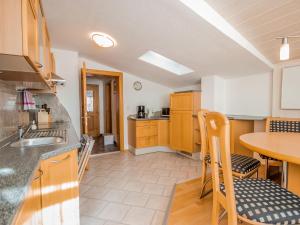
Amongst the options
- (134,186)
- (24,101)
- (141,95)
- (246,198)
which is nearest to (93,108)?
(141,95)

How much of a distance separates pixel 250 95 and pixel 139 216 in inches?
110

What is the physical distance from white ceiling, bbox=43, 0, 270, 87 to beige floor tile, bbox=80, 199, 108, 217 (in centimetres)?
217

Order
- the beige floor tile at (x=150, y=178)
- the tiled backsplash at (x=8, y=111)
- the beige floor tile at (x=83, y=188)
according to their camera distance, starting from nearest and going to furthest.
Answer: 1. the tiled backsplash at (x=8, y=111)
2. the beige floor tile at (x=83, y=188)
3. the beige floor tile at (x=150, y=178)

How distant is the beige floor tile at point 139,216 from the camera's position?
1629 mm

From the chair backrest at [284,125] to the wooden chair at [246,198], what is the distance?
1.36 metres

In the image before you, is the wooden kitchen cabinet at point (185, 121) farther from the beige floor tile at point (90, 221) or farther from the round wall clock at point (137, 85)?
the beige floor tile at point (90, 221)

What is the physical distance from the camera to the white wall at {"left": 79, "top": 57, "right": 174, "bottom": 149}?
169 inches

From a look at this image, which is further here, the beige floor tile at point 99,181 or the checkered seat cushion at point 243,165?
the beige floor tile at point 99,181

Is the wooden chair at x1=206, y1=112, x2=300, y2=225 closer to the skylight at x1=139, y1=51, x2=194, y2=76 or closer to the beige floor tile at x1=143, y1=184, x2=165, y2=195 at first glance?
the beige floor tile at x1=143, y1=184, x2=165, y2=195

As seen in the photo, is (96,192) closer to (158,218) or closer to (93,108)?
(158,218)

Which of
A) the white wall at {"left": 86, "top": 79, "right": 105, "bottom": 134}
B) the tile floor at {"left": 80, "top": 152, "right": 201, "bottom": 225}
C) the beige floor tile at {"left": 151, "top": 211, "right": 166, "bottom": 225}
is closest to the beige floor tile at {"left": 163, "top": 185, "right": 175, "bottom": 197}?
the tile floor at {"left": 80, "top": 152, "right": 201, "bottom": 225}

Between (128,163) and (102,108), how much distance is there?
344cm

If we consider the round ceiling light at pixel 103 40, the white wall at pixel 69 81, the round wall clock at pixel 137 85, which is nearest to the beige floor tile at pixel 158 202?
the white wall at pixel 69 81

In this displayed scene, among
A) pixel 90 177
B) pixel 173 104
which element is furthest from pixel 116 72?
pixel 90 177
